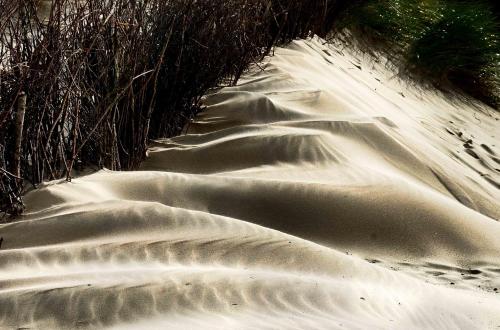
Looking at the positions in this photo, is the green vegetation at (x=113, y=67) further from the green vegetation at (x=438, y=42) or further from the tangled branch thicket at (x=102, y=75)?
the green vegetation at (x=438, y=42)

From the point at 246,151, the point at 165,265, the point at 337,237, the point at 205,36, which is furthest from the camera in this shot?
the point at 205,36

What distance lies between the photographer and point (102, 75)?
3.02 metres

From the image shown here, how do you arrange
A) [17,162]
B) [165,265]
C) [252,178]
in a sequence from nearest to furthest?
[165,265] < [17,162] < [252,178]

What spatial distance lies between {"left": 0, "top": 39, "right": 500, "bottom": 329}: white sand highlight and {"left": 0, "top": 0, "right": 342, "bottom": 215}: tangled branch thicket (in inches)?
4.3

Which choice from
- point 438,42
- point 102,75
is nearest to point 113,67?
point 102,75

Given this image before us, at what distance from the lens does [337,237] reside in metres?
2.78

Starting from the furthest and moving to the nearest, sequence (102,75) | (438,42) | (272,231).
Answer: (438,42)
(102,75)
(272,231)

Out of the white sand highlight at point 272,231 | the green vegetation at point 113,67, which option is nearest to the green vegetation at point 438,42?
the green vegetation at point 113,67

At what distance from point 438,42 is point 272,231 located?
4466 millimetres

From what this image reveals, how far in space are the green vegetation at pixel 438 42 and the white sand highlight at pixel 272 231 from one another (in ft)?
6.60

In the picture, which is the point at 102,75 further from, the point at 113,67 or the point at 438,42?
the point at 438,42

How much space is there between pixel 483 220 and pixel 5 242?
5.21 feet

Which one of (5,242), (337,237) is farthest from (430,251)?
(5,242)

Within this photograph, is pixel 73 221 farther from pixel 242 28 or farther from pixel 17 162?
pixel 242 28
